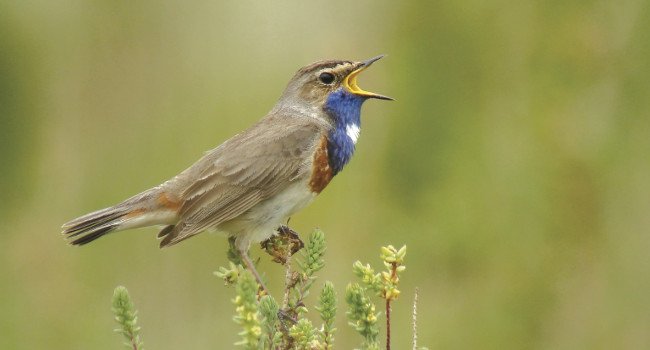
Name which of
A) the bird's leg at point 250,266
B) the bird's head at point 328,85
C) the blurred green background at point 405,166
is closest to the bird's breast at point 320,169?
the bird's head at point 328,85

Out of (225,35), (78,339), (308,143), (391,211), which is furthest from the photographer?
(225,35)

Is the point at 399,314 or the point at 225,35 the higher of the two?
the point at 225,35

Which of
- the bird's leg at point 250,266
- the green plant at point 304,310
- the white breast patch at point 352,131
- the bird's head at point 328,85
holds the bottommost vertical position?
the green plant at point 304,310

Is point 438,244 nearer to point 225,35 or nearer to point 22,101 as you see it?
point 225,35

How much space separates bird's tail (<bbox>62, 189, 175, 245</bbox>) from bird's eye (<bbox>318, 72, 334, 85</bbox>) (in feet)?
3.80

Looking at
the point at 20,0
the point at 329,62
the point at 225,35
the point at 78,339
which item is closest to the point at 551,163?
the point at 329,62

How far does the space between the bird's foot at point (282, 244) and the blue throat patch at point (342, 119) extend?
45 cm

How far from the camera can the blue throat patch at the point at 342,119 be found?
252 inches

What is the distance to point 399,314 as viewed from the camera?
7.25 metres

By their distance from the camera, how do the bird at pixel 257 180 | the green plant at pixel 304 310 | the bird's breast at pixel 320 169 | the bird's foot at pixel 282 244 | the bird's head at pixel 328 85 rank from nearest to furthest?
the green plant at pixel 304 310 < the bird's foot at pixel 282 244 < the bird at pixel 257 180 < the bird's breast at pixel 320 169 < the bird's head at pixel 328 85

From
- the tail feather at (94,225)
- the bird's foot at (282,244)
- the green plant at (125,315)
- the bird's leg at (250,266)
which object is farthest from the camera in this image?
the tail feather at (94,225)

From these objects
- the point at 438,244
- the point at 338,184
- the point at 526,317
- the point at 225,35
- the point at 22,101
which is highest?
the point at 225,35

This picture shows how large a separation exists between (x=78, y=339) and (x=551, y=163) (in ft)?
10.2

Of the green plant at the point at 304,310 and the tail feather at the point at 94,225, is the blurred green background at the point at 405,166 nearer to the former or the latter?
the tail feather at the point at 94,225
